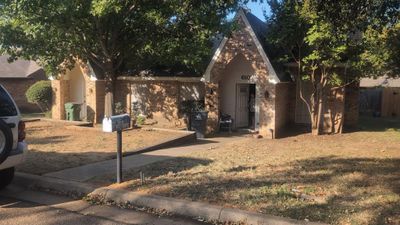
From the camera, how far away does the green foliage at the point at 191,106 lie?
20.3 m

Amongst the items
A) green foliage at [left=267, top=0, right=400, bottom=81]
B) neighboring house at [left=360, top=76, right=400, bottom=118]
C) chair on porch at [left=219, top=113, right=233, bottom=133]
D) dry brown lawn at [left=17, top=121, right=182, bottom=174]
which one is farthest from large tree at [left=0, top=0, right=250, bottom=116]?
neighboring house at [left=360, top=76, right=400, bottom=118]

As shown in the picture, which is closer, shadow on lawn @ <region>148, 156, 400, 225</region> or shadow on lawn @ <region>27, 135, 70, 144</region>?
shadow on lawn @ <region>148, 156, 400, 225</region>

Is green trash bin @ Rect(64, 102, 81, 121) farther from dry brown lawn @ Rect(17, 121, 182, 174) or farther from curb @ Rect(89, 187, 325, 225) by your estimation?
curb @ Rect(89, 187, 325, 225)

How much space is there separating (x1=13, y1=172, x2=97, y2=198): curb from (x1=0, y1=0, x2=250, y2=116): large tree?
5.11m

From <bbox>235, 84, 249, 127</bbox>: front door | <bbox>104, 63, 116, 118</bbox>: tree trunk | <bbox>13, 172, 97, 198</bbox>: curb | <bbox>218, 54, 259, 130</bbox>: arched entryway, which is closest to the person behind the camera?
<bbox>13, 172, 97, 198</bbox>: curb

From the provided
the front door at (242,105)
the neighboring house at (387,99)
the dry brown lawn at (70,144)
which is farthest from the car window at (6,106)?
the neighboring house at (387,99)

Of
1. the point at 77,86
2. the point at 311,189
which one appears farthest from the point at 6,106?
the point at 77,86

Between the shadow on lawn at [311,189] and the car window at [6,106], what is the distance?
259 cm

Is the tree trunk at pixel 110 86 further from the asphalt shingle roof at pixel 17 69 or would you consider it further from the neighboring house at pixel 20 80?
the neighboring house at pixel 20 80

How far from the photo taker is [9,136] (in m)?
7.20

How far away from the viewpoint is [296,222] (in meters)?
5.83

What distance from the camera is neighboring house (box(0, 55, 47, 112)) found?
33.7 m

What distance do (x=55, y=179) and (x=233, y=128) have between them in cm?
1308

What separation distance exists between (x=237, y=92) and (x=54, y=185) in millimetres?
13881
